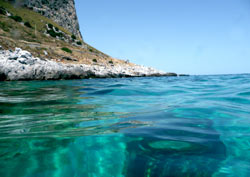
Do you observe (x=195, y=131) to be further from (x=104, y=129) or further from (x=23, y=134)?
(x=23, y=134)

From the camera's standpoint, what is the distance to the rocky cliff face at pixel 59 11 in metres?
42.0

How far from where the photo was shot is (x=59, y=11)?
154 ft

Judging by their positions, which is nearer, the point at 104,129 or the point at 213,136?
the point at 213,136

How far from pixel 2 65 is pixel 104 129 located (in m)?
11.5

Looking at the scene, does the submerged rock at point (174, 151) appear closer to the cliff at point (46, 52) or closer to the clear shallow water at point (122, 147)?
the clear shallow water at point (122, 147)

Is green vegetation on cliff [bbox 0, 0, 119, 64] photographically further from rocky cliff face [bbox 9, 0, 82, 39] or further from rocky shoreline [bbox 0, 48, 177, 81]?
rocky shoreline [bbox 0, 48, 177, 81]

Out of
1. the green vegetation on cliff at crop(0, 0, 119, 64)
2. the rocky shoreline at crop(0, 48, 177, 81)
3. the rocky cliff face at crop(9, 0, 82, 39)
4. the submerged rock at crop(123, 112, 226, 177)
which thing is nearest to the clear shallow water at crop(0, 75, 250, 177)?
the submerged rock at crop(123, 112, 226, 177)

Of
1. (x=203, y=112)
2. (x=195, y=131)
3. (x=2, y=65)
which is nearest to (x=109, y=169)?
(x=195, y=131)

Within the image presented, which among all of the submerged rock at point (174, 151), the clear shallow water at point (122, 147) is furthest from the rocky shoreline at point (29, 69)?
the submerged rock at point (174, 151)

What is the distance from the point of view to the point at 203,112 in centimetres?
282

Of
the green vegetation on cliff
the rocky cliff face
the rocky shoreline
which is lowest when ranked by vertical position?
the rocky shoreline

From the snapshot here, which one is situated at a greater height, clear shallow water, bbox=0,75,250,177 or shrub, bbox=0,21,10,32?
shrub, bbox=0,21,10,32

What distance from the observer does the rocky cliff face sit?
42.0 m

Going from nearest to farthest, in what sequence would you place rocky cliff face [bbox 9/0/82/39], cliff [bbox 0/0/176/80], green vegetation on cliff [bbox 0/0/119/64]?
cliff [bbox 0/0/176/80] → green vegetation on cliff [bbox 0/0/119/64] → rocky cliff face [bbox 9/0/82/39]
